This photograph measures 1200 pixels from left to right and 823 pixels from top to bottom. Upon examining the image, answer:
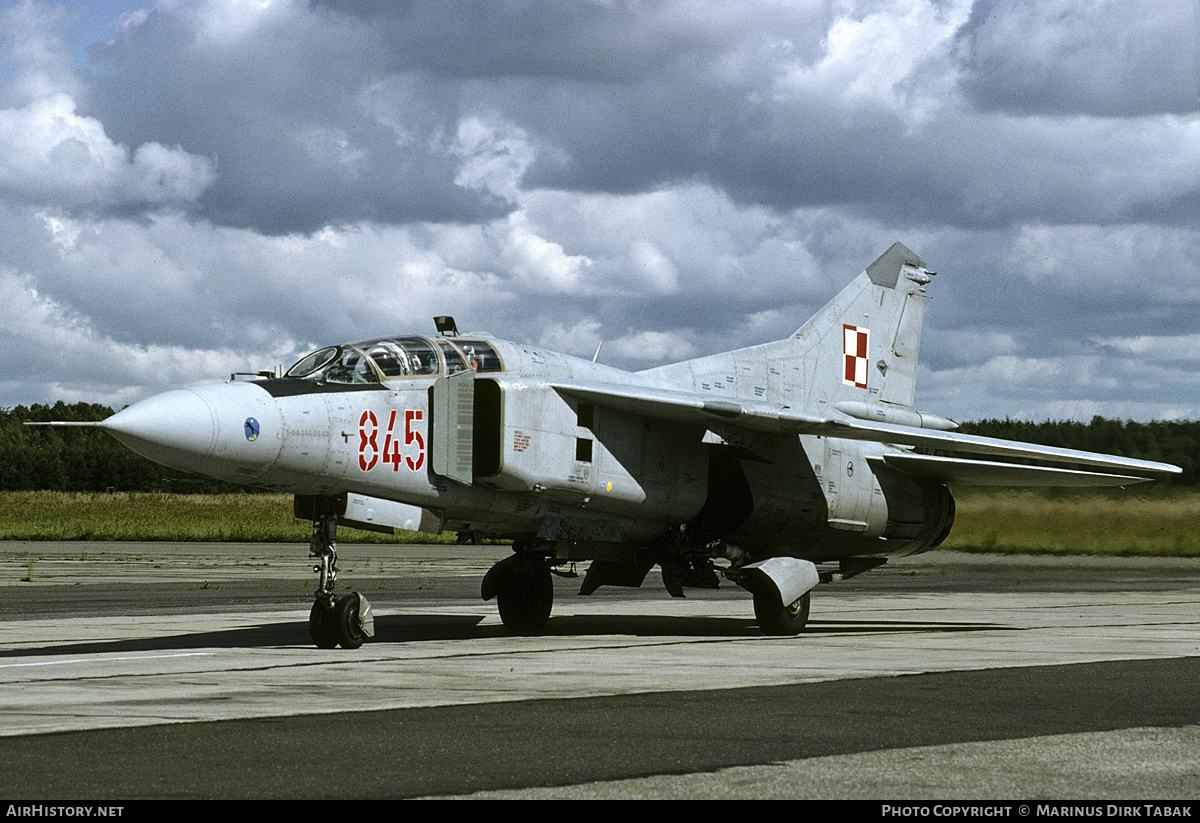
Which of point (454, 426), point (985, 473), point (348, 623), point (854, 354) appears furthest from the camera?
point (854, 354)

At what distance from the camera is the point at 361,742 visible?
7.41 meters

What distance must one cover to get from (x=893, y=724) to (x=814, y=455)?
365 inches

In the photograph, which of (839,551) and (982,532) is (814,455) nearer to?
(839,551)

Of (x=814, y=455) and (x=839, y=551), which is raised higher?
(x=814, y=455)

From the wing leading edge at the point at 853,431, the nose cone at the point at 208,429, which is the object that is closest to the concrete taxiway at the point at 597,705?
the nose cone at the point at 208,429

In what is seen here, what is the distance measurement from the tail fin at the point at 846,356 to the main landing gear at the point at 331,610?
533 centimetres

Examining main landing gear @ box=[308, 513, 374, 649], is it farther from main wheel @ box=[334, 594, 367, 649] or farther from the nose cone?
the nose cone

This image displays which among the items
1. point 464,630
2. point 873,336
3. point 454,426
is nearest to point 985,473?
point 873,336

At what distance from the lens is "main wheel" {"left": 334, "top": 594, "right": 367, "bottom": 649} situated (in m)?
13.2

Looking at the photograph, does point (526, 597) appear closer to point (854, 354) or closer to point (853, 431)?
point (853, 431)

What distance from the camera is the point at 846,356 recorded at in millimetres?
19250

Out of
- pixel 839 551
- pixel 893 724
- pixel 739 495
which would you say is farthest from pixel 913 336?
pixel 893 724

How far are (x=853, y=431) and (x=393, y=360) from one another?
5670mm

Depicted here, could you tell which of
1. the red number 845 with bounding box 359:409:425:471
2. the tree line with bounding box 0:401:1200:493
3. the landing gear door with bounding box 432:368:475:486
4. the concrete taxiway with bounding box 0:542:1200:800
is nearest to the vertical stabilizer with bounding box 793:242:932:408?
the concrete taxiway with bounding box 0:542:1200:800
